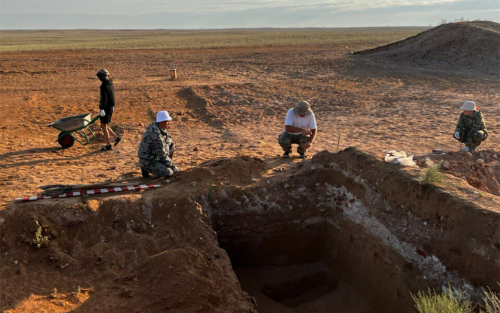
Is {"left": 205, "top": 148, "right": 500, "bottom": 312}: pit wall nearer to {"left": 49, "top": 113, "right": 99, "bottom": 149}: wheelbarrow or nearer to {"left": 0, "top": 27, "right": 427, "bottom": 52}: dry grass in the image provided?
{"left": 49, "top": 113, "right": 99, "bottom": 149}: wheelbarrow

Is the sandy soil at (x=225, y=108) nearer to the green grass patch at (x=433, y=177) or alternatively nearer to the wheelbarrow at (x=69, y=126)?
the wheelbarrow at (x=69, y=126)

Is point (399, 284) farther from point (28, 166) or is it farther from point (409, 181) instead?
Answer: point (28, 166)

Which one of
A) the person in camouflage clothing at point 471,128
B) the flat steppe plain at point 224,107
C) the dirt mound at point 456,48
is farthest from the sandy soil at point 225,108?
the dirt mound at point 456,48

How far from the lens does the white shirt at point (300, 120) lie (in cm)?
746

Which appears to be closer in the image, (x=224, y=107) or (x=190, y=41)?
(x=224, y=107)

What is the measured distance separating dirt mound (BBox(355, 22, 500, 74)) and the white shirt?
613 inches

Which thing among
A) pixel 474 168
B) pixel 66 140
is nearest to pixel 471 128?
pixel 474 168

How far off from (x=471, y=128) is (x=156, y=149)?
623 cm

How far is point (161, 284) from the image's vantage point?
4359 mm

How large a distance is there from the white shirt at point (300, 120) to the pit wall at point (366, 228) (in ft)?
3.91

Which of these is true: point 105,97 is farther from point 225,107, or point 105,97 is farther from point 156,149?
point 225,107

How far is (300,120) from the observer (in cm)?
751

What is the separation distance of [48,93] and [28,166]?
8558 mm

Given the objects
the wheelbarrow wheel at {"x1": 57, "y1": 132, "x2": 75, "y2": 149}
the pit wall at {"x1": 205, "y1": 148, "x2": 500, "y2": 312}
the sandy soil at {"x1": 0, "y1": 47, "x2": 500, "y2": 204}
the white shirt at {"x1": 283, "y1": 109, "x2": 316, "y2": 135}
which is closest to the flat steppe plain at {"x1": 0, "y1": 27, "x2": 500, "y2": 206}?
the sandy soil at {"x1": 0, "y1": 47, "x2": 500, "y2": 204}
